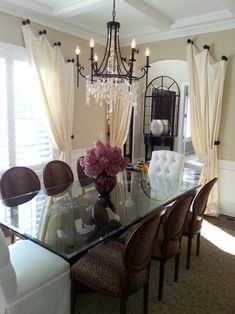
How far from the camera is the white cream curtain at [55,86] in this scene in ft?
12.6

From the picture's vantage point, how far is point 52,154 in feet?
14.3

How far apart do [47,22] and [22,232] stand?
329 centimetres

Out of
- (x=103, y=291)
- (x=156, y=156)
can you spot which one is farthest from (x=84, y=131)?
(x=103, y=291)

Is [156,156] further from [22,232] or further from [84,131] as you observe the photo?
[22,232]

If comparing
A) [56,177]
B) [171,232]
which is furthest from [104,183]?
[56,177]

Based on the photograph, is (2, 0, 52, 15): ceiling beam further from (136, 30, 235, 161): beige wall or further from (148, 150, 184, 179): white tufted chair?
(148, 150, 184, 179): white tufted chair

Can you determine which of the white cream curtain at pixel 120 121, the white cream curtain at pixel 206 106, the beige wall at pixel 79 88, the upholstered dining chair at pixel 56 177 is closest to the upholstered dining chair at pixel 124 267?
the upholstered dining chair at pixel 56 177

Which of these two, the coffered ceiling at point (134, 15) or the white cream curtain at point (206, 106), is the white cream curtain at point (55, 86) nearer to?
the coffered ceiling at point (134, 15)

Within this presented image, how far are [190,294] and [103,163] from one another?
1.42 meters

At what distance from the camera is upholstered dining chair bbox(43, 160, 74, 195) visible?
3.16 metres

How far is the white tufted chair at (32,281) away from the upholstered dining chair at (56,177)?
1121 mm

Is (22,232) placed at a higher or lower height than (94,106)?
lower

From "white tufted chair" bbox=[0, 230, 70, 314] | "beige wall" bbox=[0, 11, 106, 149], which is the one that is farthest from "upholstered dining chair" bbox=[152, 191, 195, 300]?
"beige wall" bbox=[0, 11, 106, 149]

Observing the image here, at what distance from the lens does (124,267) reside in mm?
1732
